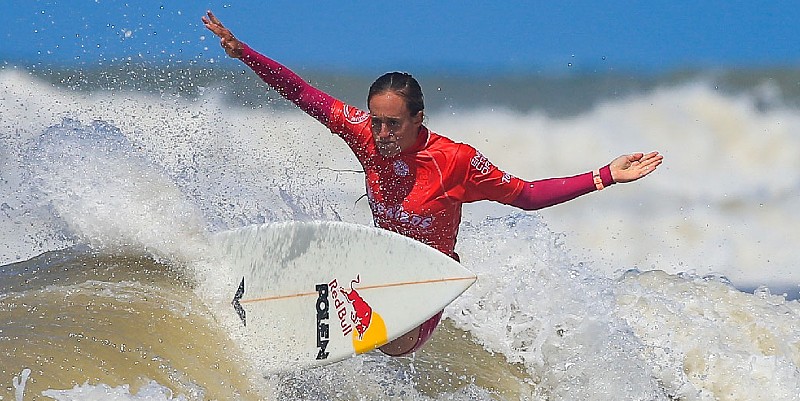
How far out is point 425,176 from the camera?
337 centimetres

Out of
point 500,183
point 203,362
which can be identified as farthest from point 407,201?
point 203,362

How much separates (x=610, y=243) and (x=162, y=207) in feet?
20.3

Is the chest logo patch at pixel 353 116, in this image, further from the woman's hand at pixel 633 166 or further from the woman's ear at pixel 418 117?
the woman's hand at pixel 633 166

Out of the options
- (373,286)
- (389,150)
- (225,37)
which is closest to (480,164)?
(389,150)

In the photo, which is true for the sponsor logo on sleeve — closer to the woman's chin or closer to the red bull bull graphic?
the woman's chin

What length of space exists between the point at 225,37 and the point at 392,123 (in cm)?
71

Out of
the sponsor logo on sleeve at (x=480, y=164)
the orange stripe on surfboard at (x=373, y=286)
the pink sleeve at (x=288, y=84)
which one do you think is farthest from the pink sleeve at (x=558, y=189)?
the pink sleeve at (x=288, y=84)

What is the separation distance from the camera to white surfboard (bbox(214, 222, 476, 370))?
358 cm

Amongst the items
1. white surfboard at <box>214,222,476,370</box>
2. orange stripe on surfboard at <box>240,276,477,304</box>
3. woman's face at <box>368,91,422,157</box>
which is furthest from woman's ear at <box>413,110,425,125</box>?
orange stripe on surfboard at <box>240,276,477,304</box>

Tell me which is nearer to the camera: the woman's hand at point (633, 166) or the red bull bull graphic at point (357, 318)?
the woman's hand at point (633, 166)

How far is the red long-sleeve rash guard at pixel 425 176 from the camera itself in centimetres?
336

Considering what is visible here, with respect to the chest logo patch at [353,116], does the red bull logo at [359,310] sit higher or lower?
lower

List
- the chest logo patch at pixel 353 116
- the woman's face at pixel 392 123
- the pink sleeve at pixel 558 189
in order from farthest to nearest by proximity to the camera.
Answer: the chest logo patch at pixel 353 116
the pink sleeve at pixel 558 189
the woman's face at pixel 392 123

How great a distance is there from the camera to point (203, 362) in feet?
11.0
